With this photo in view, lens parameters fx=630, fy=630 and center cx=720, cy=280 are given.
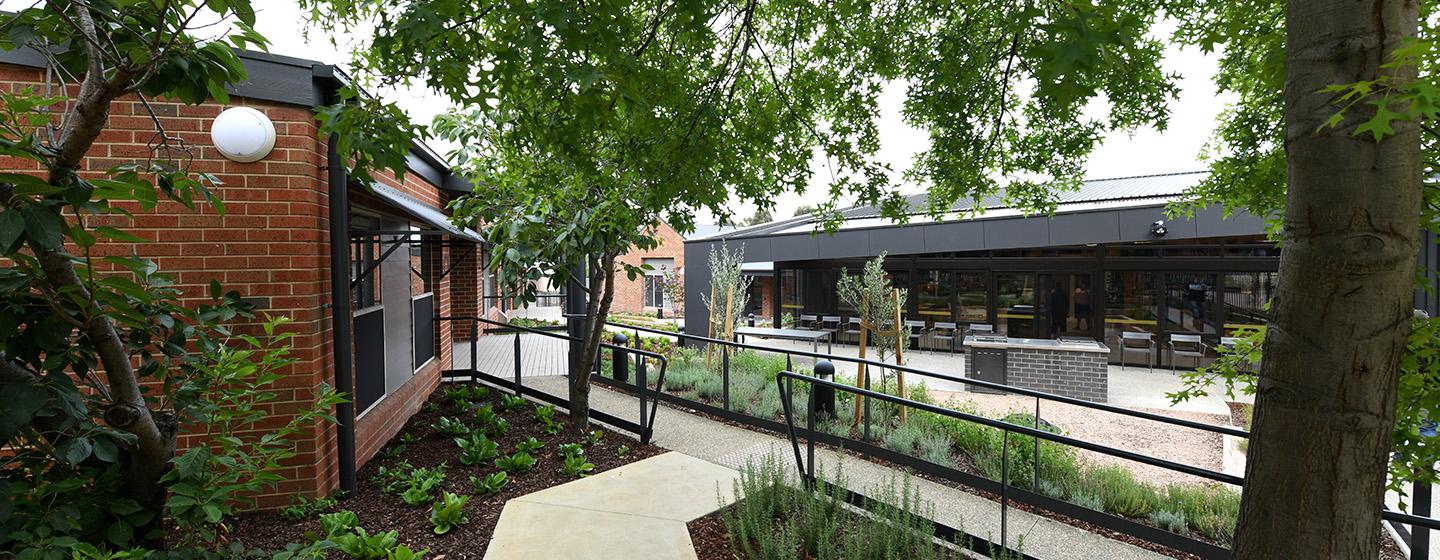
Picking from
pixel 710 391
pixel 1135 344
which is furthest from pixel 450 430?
pixel 1135 344

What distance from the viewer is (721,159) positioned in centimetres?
401

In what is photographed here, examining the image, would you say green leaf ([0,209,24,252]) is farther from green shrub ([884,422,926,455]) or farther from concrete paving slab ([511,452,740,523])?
green shrub ([884,422,926,455])

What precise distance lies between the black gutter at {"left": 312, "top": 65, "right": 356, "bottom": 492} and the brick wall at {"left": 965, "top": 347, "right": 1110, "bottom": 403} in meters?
9.85

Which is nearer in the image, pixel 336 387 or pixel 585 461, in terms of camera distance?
pixel 336 387

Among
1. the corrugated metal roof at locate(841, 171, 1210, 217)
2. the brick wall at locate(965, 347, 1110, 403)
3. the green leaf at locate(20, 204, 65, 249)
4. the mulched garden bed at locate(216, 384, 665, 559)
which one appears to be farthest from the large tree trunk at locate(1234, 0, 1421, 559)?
the corrugated metal roof at locate(841, 171, 1210, 217)

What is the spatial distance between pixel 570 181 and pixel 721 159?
179cm

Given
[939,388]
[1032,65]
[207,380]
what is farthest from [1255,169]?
[939,388]

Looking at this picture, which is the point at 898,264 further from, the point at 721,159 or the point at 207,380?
the point at 207,380

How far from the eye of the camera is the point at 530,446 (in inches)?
207

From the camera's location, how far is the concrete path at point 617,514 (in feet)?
11.7

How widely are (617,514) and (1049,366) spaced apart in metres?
9.08

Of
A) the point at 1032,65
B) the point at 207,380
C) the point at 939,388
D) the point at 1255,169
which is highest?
the point at 1032,65

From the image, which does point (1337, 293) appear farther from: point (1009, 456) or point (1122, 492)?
point (1009, 456)

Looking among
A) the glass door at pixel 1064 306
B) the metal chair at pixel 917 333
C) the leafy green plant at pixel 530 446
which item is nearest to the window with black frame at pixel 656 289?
the metal chair at pixel 917 333
